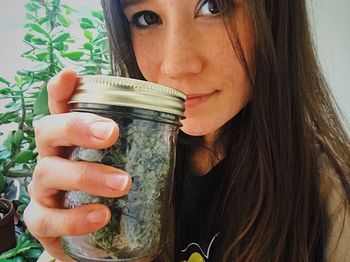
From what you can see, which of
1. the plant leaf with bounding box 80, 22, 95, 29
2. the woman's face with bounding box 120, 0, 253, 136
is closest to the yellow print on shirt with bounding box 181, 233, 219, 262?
the woman's face with bounding box 120, 0, 253, 136

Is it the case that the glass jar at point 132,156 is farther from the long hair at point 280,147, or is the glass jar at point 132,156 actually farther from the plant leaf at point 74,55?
the plant leaf at point 74,55

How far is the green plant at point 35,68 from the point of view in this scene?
888mm

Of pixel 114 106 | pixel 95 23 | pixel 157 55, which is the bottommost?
pixel 114 106

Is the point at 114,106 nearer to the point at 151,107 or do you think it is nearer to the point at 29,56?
the point at 151,107

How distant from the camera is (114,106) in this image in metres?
0.27

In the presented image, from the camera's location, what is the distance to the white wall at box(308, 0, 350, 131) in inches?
41.6

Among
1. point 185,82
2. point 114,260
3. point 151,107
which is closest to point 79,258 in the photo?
point 114,260

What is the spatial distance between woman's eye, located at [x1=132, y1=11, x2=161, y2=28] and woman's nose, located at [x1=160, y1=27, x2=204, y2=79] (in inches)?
3.8

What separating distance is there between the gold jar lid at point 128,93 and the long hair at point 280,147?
257 mm

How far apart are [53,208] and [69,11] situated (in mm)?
788

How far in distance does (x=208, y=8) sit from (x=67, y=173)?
0.33 meters

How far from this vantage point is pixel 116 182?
0.26 metres

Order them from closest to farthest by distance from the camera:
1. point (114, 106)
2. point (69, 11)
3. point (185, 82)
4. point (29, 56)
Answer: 1. point (114, 106)
2. point (185, 82)
3. point (29, 56)
4. point (69, 11)

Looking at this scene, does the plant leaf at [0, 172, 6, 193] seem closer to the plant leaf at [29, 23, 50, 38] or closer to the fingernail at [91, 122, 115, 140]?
the plant leaf at [29, 23, 50, 38]
